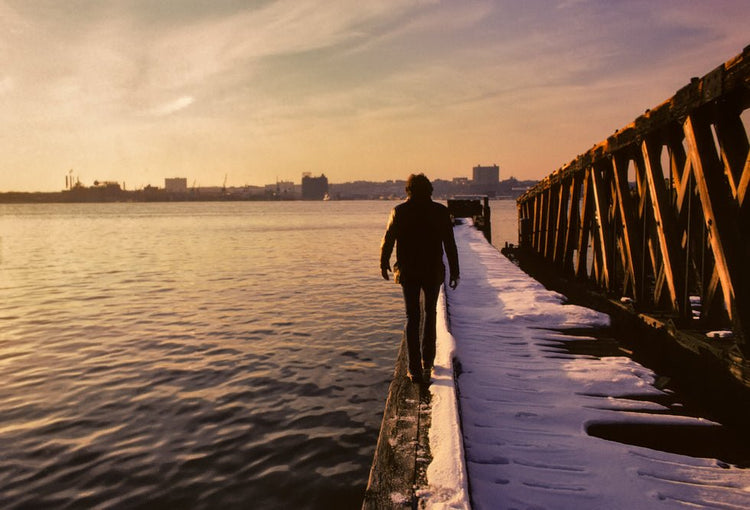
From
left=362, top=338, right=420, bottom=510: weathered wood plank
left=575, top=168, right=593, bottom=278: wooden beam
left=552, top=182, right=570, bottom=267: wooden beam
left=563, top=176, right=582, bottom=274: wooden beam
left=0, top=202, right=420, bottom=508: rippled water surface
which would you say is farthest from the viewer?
left=552, top=182, right=570, bottom=267: wooden beam

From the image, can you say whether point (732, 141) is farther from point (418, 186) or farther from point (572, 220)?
point (572, 220)

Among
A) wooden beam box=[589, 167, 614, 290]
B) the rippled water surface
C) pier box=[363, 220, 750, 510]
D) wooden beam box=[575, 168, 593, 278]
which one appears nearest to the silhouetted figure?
pier box=[363, 220, 750, 510]

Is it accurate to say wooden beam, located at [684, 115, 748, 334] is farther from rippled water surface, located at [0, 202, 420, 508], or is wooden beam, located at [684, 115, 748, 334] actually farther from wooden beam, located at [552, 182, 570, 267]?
wooden beam, located at [552, 182, 570, 267]

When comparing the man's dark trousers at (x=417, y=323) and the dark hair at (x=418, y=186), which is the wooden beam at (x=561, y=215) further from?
the man's dark trousers at (x=417, y=323)

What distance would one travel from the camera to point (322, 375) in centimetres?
838

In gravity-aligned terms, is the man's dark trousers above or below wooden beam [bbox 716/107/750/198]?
below

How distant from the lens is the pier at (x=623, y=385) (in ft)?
10.4

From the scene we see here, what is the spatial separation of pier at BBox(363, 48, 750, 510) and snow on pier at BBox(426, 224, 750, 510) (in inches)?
0.5

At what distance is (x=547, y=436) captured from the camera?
3.93m

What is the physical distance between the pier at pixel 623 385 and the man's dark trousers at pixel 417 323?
0.18 m

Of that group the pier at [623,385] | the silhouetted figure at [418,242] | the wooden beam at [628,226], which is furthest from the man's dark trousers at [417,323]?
the wooden beam at [628,226]

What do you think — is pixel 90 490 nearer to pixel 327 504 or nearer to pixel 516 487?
pixel 327 504

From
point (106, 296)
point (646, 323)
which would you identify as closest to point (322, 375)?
point (646, 323)

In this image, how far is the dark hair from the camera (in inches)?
199
